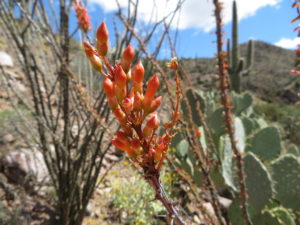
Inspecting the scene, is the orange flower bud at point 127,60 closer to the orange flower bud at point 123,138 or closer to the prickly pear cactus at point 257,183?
the orange flower bud at point 123,138

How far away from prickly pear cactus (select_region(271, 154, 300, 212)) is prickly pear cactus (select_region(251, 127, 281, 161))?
63 cm

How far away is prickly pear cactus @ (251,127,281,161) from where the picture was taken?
3.24m

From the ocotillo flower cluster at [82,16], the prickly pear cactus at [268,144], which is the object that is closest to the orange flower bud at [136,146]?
the ocotillo flower cluster at [82,16]

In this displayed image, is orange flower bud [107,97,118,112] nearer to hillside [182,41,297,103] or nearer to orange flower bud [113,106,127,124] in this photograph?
orange flower bud [113,106,127,124]

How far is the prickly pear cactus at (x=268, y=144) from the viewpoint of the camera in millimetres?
3244

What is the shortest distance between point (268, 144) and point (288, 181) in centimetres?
75

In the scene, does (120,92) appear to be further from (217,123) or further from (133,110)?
(217,123)

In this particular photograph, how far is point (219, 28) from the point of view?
1542mm

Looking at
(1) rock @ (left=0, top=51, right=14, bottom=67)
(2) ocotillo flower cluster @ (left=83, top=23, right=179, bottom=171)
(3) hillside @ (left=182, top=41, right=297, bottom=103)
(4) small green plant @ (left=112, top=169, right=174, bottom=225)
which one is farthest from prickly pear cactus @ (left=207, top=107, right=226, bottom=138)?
(3) hillside @ (left=182, top=41, right=297, bottom=103)

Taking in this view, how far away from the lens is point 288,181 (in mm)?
2582

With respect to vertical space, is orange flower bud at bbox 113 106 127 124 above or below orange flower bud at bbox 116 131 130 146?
above

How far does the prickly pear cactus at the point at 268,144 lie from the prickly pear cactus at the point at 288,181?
0.63 m

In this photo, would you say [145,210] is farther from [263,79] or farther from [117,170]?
[263,79]

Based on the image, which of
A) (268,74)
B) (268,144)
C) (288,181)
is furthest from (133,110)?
(268,74)
